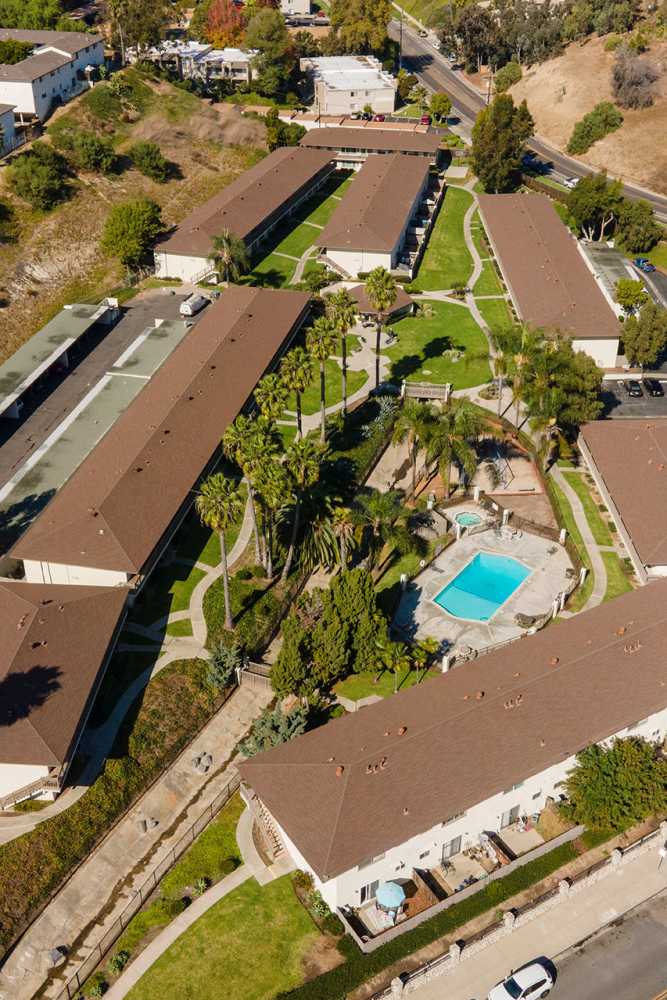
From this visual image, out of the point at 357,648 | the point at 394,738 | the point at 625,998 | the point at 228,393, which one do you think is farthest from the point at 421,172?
the point at 625,998

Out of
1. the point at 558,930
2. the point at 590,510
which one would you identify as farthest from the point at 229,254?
the point at 558,930

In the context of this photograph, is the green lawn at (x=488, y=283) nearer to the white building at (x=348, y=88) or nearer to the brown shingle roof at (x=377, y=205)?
the brown shingle roof at (x=377, y=205)

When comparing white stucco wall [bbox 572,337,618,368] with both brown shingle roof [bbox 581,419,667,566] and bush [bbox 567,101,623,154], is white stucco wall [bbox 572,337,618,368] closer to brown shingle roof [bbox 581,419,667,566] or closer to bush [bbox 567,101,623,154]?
brown shingle roof [bbox 581,419,667,566]

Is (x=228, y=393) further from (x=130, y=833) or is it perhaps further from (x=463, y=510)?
(x=130, y=833)

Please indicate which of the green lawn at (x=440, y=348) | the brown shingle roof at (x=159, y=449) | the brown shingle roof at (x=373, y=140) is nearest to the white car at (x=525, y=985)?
the brown shingle roof at (x=159, y=449)

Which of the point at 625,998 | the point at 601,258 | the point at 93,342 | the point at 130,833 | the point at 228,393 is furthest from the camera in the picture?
the point at 601,258

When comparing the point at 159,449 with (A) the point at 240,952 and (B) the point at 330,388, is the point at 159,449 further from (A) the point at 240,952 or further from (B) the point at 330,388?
(A) the point at 240,952

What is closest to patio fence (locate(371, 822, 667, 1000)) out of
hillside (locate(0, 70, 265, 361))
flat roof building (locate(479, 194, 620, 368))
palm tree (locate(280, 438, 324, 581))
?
palm tree (locate(280, 438, 324, 581))
